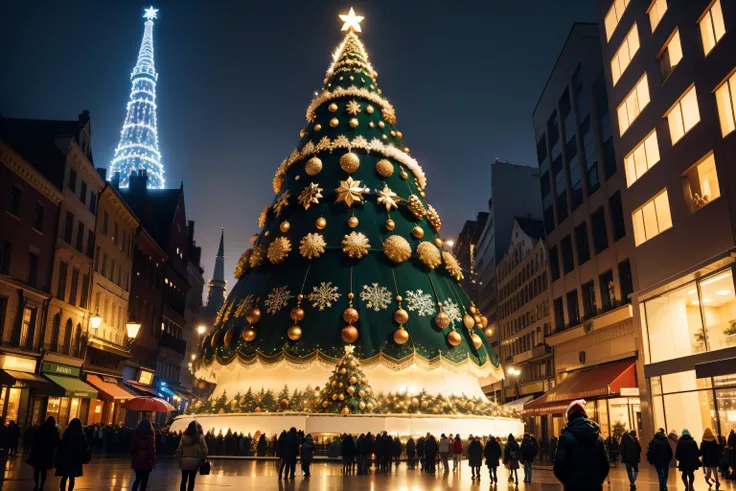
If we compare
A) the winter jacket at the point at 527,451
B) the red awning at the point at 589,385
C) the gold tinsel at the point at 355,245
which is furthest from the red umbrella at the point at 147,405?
the red awning at the point at 589,385

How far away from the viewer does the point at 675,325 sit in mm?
23125

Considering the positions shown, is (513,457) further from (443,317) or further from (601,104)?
(601,104)

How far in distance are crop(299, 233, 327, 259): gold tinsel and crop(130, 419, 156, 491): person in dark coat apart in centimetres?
1196

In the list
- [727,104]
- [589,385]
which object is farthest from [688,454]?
[589,385]

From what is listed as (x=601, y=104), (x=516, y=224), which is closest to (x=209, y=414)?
(x=601, y=104)

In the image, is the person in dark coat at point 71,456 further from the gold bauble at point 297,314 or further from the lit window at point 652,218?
the lit window at point 652,218

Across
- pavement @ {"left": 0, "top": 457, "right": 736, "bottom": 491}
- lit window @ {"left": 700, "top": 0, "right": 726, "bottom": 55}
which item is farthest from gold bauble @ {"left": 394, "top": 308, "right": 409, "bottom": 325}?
lit window @ {"left": 700, "top": 0, "right": 726, "bottom": 55}

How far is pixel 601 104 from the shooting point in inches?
1315

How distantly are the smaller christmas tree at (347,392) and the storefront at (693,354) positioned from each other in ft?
37.5

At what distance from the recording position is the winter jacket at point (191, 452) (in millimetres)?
9758

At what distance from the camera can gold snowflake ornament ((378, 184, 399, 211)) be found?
22.9m

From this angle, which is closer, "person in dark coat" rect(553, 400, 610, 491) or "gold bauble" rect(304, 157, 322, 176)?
"person in dark coat" rect(553, 400, 610, 491)

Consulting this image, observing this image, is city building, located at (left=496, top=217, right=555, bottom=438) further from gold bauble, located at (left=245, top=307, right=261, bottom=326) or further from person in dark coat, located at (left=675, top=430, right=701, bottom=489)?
person in dark coat, located at (left=675, top=430, right=701, bottom=489)

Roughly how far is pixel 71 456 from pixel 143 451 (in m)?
1.42
